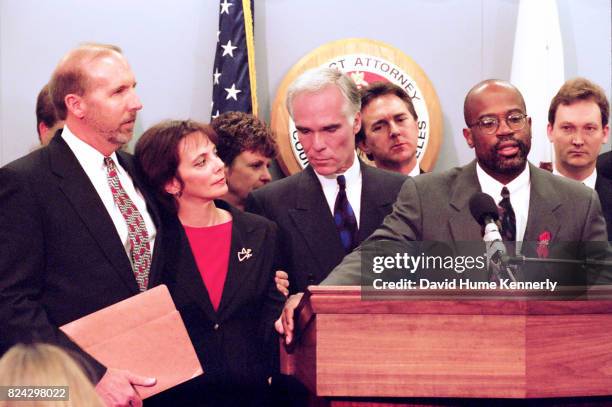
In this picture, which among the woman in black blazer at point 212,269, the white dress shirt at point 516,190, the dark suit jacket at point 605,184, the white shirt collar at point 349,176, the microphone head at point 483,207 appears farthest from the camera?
the dark suit jacket at point 605,184

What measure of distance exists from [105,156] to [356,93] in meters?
1.12

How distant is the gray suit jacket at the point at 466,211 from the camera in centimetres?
307

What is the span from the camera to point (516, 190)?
3.24 metres

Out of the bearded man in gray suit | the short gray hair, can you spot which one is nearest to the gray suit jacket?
the bearded man in gray suit

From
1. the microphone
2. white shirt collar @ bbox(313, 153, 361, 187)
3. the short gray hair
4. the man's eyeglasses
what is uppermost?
the short gray hair

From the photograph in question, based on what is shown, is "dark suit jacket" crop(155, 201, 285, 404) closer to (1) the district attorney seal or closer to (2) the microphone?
(2) the microphone

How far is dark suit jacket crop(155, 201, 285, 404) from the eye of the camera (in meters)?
3.34

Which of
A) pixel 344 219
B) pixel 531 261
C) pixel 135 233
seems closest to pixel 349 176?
pixel 344 219

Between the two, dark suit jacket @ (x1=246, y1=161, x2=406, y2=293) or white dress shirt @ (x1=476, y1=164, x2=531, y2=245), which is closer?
white dress shirt @ (x1=476, y1=164, x2=531, y2=245)

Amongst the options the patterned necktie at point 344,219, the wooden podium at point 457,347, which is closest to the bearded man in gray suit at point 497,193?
the patterned necktie at point 344,219

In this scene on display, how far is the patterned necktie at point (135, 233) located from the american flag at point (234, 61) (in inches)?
77.3

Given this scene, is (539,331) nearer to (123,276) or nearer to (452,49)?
(123,276)

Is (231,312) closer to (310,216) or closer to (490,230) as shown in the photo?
(310,216)

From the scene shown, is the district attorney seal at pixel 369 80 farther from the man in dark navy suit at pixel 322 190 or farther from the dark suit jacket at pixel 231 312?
the dark suit jacket at pixel 231 312
